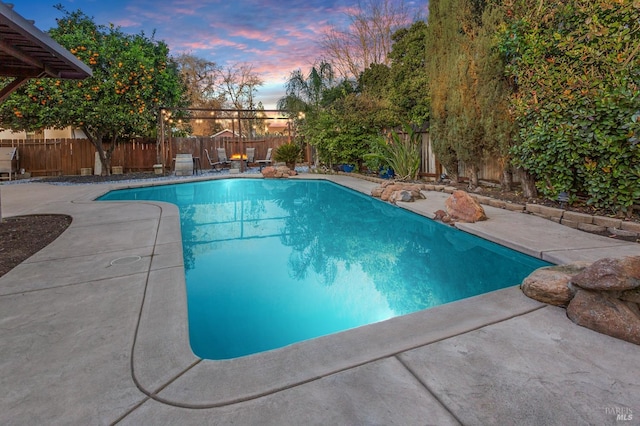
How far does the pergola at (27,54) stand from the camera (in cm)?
304

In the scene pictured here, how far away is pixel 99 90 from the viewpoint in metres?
10.6

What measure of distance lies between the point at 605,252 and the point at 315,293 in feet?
8.73

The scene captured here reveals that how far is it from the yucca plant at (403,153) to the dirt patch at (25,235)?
6799mm

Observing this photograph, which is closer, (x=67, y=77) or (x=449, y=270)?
(x=449, y=270)

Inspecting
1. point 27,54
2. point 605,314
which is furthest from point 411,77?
point 605,314

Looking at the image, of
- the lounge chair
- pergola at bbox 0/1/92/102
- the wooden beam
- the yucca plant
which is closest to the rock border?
pergola at bbox 0/1/92/102

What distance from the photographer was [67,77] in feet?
17.2

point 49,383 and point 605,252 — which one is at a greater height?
point 605,252

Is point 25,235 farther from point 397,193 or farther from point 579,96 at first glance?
point 579,96

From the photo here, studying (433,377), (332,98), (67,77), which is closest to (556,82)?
(433,377)

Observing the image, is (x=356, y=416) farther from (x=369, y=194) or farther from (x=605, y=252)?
(x=369, y=194)

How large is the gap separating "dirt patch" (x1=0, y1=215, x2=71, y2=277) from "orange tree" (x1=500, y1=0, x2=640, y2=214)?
616 cm

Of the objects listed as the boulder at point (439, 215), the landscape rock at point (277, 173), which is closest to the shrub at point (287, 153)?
the landscape rock at point (277, 173)

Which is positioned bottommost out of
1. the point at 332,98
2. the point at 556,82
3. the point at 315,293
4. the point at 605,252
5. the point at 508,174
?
the point at 315,293
